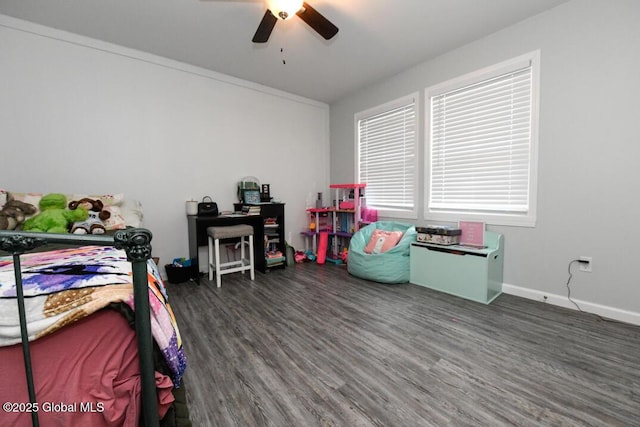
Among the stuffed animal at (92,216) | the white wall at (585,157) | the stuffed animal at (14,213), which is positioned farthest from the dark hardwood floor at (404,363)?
the stuffed animal at (14,213)

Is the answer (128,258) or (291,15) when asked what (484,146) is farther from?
(128,258)

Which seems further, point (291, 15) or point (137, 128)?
point (137, 128)

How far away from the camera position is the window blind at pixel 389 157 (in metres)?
3.37

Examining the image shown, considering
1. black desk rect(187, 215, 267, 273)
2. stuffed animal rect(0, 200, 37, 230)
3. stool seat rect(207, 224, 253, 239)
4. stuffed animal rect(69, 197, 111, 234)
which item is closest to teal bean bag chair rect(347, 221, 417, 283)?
black desk rect(187, 215, 267, 273)

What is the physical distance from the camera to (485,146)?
272 centimetres

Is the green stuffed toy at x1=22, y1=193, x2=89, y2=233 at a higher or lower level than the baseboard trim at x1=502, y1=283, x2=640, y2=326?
higher

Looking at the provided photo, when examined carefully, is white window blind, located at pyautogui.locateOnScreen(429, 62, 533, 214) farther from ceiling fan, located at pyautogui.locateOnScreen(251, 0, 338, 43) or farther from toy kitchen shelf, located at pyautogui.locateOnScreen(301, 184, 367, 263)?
ceiling fan, located at pyautogui.locateOnScreen(251, 0, 338, 43)

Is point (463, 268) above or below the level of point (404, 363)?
above

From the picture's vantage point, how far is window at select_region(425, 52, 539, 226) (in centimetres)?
245

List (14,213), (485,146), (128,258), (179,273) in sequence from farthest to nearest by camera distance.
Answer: (179,273) < (485,146) < (14,213) < (128,258)

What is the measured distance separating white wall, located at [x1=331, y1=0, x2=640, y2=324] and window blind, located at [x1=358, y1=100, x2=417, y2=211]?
1.09 meters

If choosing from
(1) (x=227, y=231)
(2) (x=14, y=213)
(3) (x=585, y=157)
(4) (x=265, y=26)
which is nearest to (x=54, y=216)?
(2) (x=14, y=213)

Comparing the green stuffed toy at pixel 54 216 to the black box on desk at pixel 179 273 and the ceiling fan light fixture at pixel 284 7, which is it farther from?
the ceiling fan light fixture at pixel 284 7

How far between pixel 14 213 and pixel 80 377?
6.66 ft
